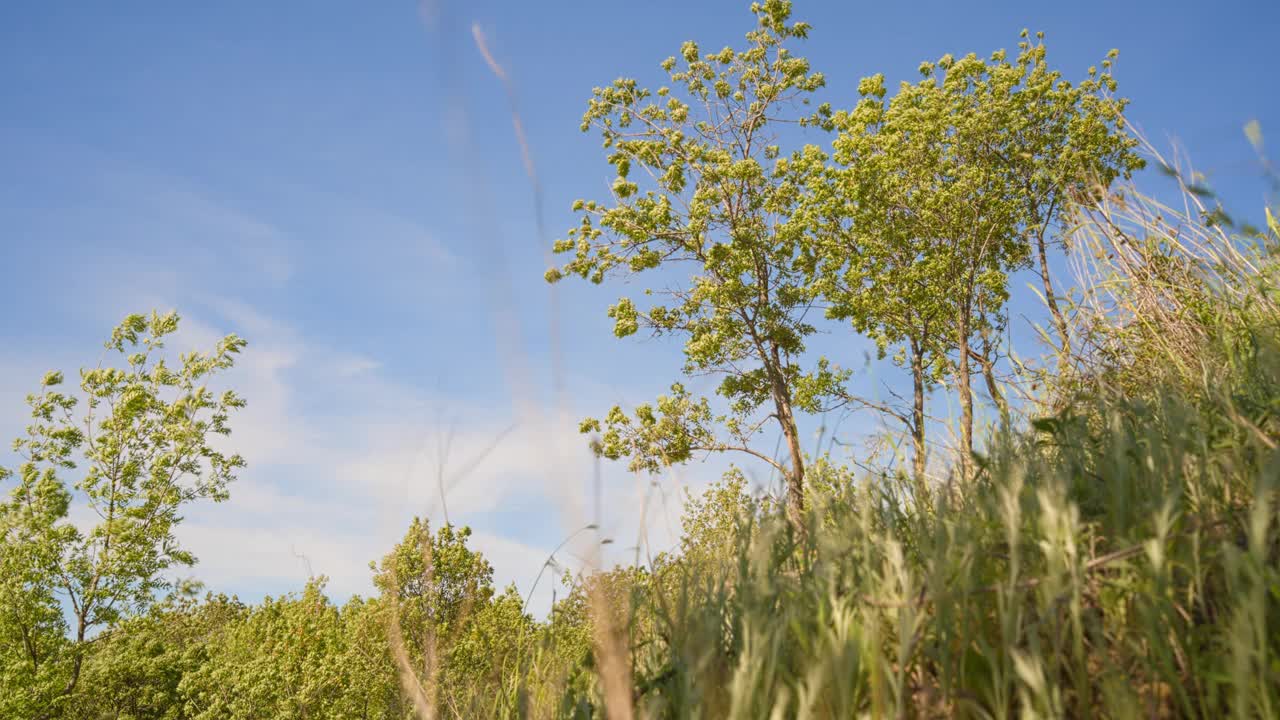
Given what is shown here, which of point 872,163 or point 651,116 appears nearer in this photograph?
point 872,163

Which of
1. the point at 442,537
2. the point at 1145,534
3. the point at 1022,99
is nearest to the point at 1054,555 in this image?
the point at 1145,534

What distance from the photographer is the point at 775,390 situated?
921 inches

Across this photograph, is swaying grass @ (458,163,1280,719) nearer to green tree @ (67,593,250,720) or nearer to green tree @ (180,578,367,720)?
green tree @ (180,578,367,720)

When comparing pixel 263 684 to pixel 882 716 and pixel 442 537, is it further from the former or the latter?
pixel 882 716

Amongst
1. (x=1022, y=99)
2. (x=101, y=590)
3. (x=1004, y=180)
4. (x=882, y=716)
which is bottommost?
(x=882, y=716)

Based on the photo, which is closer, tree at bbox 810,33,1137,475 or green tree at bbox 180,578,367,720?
green tree at bbox 180,578,367,720

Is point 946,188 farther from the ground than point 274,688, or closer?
farther from the ground

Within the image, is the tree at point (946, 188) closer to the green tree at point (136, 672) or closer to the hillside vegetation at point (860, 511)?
the hillside vegetation at point (860, 511)

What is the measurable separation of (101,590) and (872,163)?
927 inches

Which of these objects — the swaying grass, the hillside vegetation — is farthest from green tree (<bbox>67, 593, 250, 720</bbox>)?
the swaying grass

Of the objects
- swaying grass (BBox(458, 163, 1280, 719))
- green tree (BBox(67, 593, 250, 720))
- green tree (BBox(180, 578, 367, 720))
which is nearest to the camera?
swaying grass (BBox(458, 163, 1280, 719))

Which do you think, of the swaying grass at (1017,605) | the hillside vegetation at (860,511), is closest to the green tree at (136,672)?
the hillside vegetation at (860,511)

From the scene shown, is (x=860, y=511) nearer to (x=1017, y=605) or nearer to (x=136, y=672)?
(x=1017, y=605)

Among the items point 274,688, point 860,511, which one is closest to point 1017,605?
point 860,511
